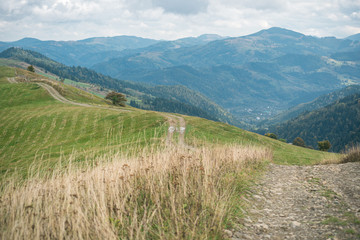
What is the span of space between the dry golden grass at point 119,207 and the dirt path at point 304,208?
971 mm

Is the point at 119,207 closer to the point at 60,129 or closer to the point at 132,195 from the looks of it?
the point at 132,195

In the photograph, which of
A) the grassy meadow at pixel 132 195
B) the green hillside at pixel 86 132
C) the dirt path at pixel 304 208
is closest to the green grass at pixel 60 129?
the green hillside at pixel 86 132

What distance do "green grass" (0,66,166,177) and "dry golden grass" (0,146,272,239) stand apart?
50.3ft

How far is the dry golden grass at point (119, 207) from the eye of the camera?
4.23 meters

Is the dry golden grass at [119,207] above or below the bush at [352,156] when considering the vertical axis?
above

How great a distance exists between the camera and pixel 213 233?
462cm

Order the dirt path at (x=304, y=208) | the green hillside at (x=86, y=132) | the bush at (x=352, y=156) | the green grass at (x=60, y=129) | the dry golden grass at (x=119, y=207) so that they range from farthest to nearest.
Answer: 1. the green hillside at (x=86, y=132)
2. the green grass at (x=60, y=129)
3. the bush at (x=352, y=156)
4. the dirt path at (x=304, y=208)
5. the dry golden grass at (x=119, y=207)

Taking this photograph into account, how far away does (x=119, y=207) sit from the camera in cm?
504

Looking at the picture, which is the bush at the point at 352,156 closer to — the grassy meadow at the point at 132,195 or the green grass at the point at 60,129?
the grassy meadow at the point at 132,195

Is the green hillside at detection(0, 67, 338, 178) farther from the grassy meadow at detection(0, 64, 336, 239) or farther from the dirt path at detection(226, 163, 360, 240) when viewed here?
the grassy meadow at detection(0, 64, 336, 239)

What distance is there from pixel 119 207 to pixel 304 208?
18.0ft

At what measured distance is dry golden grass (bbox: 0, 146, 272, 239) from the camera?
4.23 metres

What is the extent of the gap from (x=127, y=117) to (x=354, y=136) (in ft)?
745

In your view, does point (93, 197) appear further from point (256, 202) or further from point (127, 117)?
point (127, 117)
